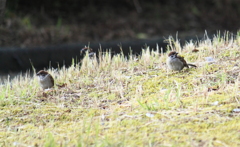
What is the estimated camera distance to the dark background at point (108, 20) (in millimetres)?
14387

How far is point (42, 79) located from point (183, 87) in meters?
1.84

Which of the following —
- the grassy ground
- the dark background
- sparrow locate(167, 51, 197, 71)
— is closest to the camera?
the grassy ground

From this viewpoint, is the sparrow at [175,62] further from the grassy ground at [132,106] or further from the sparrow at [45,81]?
the sparrow at [45,81]

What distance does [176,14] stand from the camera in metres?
17.6

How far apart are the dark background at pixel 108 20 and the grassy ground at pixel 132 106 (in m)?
8.23

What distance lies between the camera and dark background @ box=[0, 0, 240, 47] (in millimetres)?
14387

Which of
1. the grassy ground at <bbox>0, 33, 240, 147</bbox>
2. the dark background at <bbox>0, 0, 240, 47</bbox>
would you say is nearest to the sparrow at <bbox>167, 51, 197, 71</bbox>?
the grassy ground at <bbox>0, 33, 240, 147</bbox>

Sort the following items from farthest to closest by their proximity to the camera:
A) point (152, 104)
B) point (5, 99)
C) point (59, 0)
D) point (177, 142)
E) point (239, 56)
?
1. point (59, 0)
2. point (239, 56)
3. point (5, 99)
4. point (152, 104)
5. point (177, 142)

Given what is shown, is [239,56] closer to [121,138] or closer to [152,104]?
[152,104]

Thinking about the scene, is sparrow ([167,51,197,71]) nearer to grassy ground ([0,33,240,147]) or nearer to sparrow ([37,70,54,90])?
grassy ground ([0,33,240,147])

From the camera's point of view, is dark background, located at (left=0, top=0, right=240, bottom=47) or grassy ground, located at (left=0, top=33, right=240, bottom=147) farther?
dark background, located at (left=0, top=0, right=240, bottom=47)

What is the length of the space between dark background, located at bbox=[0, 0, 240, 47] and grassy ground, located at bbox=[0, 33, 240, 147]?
823cm

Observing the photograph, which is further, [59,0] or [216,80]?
[59,0]

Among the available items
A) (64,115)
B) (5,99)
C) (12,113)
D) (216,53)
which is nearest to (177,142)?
(64,115)
